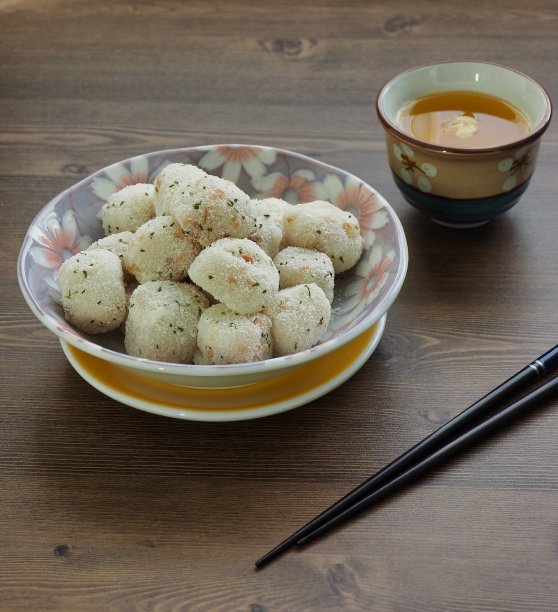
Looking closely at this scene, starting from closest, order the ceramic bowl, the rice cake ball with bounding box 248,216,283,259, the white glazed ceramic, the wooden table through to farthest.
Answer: the wooden table < the white glazed ceramic < the rice cake ball with bounding box 248,216,283,259 < the ceramic bowl

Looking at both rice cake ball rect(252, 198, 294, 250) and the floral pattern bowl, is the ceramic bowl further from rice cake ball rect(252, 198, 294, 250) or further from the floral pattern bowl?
rice cake ball rect(252, 198, 294, 250)

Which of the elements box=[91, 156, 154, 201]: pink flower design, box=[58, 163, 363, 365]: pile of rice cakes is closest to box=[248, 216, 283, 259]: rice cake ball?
box=[58, 163, 363, 365]: pile of rice cakes

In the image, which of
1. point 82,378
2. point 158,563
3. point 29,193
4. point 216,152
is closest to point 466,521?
point 158,563

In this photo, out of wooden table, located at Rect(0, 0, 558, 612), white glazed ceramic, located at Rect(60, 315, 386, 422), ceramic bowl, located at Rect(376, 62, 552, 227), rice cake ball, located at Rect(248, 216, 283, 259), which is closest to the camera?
wooden table, located at Rect(0, 0, 558, 612)

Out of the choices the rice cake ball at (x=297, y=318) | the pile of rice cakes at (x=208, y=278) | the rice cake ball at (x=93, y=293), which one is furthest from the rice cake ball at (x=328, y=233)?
the rice cake ball at (x=93, y=293)

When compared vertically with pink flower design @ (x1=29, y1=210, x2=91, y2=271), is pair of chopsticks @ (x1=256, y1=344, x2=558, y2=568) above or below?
below

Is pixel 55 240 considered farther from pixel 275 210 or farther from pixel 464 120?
pixel 464 120

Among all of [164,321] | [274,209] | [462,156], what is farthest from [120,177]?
[462,156]
